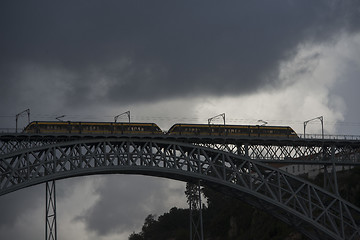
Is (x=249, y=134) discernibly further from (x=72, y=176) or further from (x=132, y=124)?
(x=72, y=176)

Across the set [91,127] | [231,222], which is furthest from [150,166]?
[231,222]

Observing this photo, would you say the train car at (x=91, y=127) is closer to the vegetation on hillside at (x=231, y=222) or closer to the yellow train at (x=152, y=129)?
the yellow train at (x=152, y=129)

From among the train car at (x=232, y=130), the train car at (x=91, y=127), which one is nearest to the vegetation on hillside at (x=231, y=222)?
the train car at (x=232, y=130)

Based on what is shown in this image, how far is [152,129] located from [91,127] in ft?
23.9

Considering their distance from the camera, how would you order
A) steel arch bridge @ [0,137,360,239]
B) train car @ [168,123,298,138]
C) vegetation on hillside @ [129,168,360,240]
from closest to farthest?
steel arch bridge @ [0,137,360,239] < train car @ [168,123,298,138] < vegetation on hillside @ [129,168,360,240]

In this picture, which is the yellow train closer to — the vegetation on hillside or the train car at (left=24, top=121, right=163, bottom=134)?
the train car at (left=24, top=121, right=163, bottom=134)

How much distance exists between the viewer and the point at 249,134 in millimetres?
76438

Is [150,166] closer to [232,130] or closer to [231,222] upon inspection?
[232,130]

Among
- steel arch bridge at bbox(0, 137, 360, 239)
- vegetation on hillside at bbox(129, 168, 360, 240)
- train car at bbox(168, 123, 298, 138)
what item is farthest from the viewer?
vegetation on hillside at bbox(129, 168, 360, 240)

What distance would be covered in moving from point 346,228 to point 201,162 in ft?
75.5

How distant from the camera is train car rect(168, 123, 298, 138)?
244 feet

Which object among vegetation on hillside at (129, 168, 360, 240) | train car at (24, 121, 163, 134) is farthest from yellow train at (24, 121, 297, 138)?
vegetation on hillside at (129, 168, 360, 240)

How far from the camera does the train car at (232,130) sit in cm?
7425

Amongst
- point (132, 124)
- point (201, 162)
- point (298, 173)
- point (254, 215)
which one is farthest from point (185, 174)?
point (298, 173)
